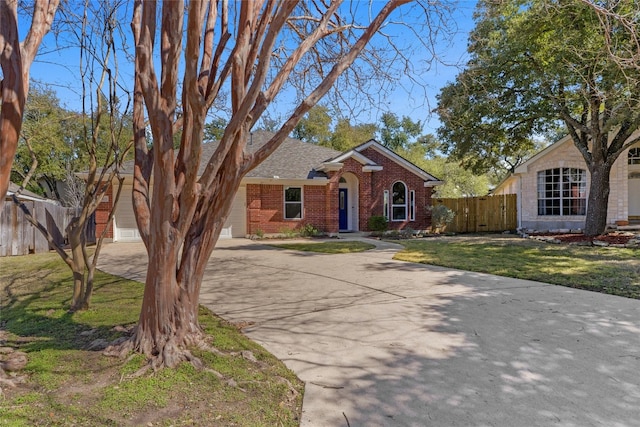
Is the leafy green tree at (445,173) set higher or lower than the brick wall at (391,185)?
higher

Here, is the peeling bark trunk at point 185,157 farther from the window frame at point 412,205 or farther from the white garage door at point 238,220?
the window frame at point 412,205

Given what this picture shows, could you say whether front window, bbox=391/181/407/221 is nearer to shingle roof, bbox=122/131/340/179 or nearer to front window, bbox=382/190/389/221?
front window, bbox=382/190/389/221

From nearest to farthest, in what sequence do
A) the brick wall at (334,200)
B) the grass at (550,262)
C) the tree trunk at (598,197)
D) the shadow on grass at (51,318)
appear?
the shadow on grass at (51,318), the grass at (550,262), the tree trunk at (598,197), the brick wall at (334,200)

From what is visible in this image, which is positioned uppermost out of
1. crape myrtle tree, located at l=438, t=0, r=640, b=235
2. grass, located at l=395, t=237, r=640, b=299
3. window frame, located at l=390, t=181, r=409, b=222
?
crape myrtle tree, located at l=438, t=0, r=640, b=235

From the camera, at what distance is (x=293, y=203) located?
18266 mm

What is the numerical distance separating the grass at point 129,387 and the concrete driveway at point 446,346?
0.91 ft

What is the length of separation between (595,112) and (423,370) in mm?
12882

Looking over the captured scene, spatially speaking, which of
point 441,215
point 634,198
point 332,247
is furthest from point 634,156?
point 332,247

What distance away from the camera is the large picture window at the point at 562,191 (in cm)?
1828

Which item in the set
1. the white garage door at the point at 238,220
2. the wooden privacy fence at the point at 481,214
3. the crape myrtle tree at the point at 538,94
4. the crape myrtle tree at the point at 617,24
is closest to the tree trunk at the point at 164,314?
the crape myrtle tree at the point at 617,24

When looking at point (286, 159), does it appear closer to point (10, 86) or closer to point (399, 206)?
point (399, 206)

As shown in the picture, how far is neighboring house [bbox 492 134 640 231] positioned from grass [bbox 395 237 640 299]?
22.0ft

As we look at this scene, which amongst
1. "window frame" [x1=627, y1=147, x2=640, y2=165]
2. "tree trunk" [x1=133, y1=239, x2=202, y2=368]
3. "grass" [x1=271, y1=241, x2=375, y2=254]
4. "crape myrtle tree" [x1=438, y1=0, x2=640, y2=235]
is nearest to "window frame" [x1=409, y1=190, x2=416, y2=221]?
"crape myrtle tree" [x1=438, y1=0, x2=640, y2=235]

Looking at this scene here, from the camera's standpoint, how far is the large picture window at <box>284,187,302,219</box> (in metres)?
18.2
